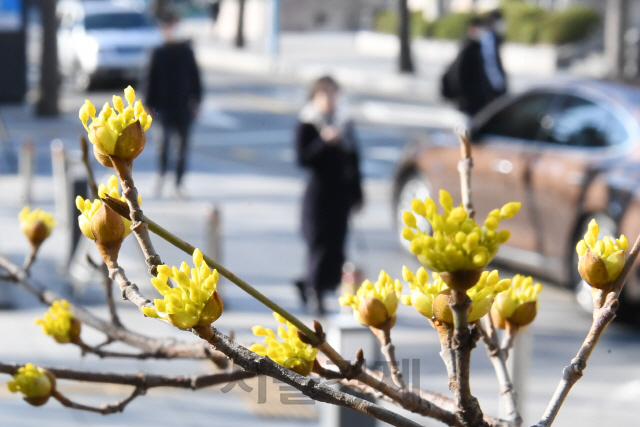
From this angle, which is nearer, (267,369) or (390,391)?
(267,369)

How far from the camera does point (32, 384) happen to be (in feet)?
5.13

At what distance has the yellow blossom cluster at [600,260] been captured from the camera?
1.24 metres

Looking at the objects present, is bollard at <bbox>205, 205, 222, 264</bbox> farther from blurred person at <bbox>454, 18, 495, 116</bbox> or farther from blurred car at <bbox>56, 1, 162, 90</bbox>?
blurred car at <bbox>56, 1, 162, 90</bbox>

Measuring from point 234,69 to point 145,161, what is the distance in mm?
17283

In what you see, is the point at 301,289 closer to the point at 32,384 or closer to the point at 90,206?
the point at 32,384

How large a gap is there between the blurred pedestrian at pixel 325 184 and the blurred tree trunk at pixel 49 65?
38.7ft

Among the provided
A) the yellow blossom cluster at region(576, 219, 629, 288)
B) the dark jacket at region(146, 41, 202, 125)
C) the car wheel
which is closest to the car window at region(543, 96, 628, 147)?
the car wheel

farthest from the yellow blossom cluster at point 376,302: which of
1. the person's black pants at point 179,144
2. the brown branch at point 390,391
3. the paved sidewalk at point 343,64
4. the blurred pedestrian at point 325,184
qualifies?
the paved sidewalk at point 343,64

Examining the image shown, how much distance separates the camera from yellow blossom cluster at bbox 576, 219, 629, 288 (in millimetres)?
1244

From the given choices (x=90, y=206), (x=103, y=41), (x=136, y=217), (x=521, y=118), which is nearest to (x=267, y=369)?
(x=136, y=217)

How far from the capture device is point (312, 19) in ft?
147

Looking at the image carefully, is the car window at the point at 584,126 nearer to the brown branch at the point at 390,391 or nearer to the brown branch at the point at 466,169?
the brown branch at the point at 466,169

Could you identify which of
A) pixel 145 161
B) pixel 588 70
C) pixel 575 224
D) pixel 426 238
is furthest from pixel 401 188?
pixel 588 70

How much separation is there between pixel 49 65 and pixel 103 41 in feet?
15.5
